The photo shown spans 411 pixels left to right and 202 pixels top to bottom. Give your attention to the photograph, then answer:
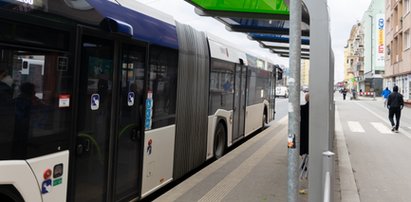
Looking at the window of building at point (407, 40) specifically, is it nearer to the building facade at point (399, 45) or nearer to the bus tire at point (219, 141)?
the building facade at point (399, 45)

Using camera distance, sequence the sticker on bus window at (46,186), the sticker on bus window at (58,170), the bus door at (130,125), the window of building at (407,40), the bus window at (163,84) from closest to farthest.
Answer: the sticker on bus window at (46,186)
the sticker on bus window at (58,170)
the bus door at (130,125)
the bus window at (163,84)
the window of building at (407,40)

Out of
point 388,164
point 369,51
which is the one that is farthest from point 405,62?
point 369,51

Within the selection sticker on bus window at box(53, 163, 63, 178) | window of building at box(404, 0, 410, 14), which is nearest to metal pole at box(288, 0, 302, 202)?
sticker on bus window at box(53, 163, 63, 178)

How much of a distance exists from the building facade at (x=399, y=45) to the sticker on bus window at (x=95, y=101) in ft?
122

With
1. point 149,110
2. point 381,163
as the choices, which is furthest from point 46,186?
point 381,163

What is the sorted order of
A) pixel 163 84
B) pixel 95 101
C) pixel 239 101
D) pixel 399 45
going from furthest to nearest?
pixel 399 45 < pixel 239 101 < pixel 163 84 < pixel 95 101

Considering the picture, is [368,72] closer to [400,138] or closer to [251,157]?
[400,138]

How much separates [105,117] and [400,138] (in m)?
12.7

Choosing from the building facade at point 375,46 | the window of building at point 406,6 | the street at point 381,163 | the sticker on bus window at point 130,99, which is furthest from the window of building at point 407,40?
the sticker on bus window at point 130,99

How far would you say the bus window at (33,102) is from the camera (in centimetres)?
320

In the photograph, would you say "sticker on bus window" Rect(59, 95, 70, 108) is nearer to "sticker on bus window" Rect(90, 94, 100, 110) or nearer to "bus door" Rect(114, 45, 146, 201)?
"sticker on bus window" Rect(90, 94, 100, 110)

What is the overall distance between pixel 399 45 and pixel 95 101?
143ft

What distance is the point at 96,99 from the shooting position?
14.3 ft

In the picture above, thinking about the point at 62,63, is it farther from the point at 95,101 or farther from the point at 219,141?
the point at 219,141
